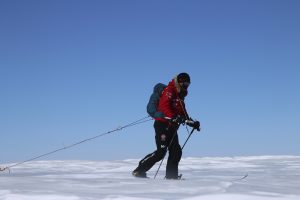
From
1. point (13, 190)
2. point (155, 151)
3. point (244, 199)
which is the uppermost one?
point (155, 151)

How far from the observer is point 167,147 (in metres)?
7.75

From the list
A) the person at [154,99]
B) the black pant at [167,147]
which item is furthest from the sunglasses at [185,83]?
the black pant at [167,147]

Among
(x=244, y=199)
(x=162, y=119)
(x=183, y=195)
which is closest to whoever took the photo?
(x=244, y=199)

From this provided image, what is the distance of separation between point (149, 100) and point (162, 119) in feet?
1.44

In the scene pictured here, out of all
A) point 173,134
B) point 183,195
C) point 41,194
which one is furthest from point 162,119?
point 41,194

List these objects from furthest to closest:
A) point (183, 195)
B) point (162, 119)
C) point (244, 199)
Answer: point (162, 119) < point (183, 195) < point (244, 199)

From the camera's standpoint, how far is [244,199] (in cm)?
426

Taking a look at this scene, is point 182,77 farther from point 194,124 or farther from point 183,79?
point 194,124

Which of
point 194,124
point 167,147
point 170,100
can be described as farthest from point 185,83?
point 167,147

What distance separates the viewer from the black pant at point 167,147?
304 inches

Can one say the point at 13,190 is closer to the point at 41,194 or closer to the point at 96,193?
the point at 41,194

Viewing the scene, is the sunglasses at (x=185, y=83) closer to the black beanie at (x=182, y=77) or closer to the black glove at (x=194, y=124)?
the black beanie at (x=182, y=77)

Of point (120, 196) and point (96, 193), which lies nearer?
point (120, 196)

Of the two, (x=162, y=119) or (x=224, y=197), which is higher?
(x=162, y=119)
